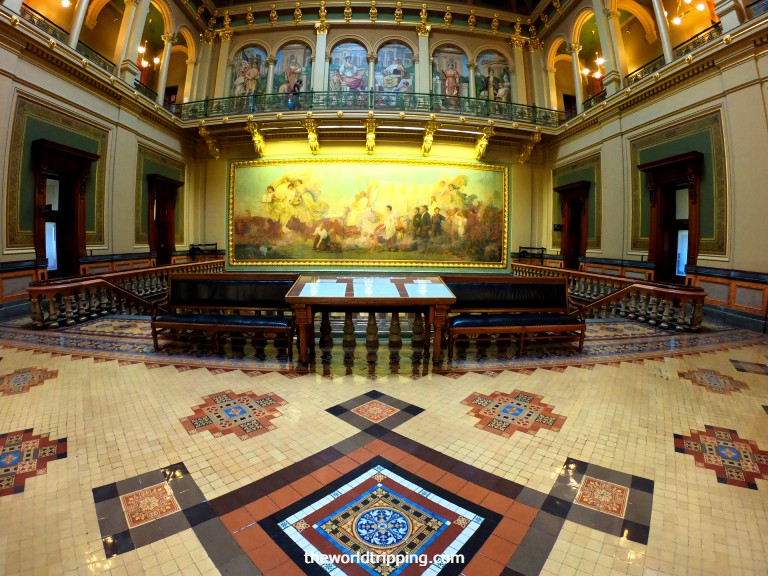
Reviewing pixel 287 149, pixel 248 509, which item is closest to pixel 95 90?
pixel 287 149

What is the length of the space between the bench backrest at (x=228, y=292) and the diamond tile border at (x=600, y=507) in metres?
3.88

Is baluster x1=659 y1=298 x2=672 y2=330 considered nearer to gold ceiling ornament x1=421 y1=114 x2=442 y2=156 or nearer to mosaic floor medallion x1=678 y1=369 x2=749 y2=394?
mosaic floor medallion x1=678 y1=369 x2=749 y2=394

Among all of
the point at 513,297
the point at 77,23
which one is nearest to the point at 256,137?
the point at 77,23

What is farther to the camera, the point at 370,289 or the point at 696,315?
the point at 696,315

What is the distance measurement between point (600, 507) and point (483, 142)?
38.4 feet

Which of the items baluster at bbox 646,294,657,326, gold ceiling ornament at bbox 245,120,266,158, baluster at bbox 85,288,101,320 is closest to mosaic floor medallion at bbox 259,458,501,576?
A: baluster at bbox 646,294,657,326

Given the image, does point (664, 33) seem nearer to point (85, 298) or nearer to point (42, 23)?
point (85, 298)

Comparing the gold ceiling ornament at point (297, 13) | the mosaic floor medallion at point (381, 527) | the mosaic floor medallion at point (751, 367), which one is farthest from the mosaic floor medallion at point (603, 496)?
the gold ceiling ornament at point (297, 13)

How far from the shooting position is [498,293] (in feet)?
16.5

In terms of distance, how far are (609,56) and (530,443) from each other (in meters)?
11.9

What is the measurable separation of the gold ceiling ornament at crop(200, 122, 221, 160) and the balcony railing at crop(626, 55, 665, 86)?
42.3 feet

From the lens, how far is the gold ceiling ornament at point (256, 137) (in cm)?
1106

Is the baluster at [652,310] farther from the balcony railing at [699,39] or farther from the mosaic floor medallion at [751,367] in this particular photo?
the balcony railing at [699,39]

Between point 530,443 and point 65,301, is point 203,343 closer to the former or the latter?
point 65,301
